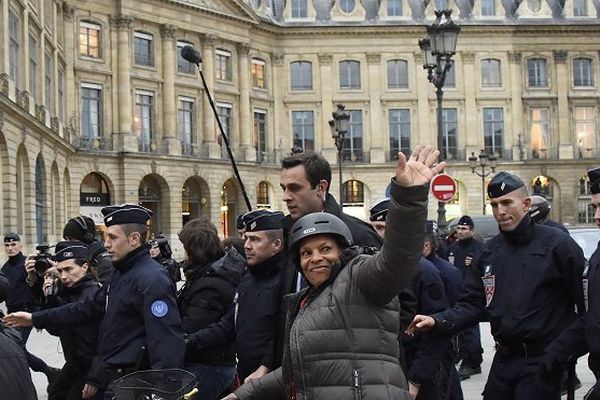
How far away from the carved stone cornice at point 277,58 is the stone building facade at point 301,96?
0.12 m

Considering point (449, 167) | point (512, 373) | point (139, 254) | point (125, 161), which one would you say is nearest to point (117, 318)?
point (139, 254)

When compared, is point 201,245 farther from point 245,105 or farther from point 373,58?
point 373,58

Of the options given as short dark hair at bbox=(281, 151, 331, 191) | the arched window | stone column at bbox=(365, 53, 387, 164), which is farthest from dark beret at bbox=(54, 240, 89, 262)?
the arched window

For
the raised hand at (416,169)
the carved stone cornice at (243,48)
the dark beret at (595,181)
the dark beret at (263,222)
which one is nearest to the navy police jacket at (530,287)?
the dark beret at (595,181)

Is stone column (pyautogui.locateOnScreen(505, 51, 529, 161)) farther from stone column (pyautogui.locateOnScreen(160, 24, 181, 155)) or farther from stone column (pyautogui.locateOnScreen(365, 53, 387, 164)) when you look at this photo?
stone column (pyautogui.locateOnScreen(160, 24, 181, 155))

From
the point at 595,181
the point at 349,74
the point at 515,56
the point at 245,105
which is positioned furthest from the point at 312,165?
the point at 515,56

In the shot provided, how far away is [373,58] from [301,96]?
17.0ft

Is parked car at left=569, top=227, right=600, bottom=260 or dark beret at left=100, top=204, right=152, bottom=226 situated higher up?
dark beret at left=100, top=204, right=152, bottom=226

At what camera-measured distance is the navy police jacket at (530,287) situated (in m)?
5.66

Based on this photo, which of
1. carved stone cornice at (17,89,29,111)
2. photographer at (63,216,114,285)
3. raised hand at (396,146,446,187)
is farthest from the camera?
carved stone cornice at (17,89,29,111)

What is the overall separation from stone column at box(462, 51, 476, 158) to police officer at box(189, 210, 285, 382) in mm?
52051

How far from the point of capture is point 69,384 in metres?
7.46

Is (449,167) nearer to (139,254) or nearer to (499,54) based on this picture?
(499,54)

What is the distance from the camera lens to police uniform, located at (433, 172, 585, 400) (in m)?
5.63
